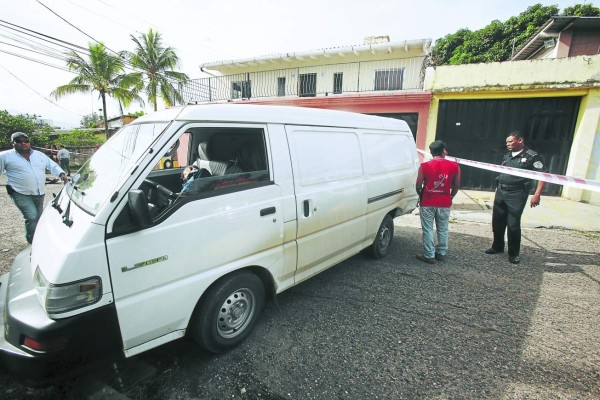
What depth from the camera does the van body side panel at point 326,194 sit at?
9.23 feet

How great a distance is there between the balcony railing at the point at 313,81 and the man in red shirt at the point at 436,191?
336 inches

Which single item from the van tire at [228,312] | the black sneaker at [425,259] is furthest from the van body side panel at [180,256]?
the black sneaker at [425,259]

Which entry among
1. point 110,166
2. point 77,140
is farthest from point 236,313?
point 77,140

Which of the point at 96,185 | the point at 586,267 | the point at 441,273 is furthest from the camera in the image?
the point at 586,267

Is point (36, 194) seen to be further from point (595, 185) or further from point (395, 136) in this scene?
point (595, 185)

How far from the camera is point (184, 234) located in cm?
203

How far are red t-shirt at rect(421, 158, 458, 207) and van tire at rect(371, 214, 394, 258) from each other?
25.0 inches

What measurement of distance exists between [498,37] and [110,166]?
105 ft

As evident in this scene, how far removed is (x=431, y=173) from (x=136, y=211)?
3671mm

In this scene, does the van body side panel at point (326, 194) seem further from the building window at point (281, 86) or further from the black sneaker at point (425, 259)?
the building window at point (281, 86)

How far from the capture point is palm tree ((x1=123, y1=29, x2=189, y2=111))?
18.3m

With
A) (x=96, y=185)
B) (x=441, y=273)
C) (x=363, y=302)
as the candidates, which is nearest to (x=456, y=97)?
(x=441, y=273)

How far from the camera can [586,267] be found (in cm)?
427

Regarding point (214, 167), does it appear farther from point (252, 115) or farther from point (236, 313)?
point (236, 313)
